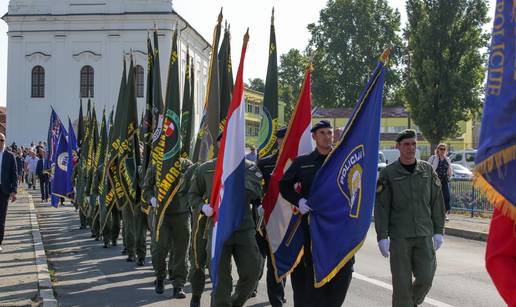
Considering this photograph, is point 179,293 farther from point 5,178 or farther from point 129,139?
point 5,178

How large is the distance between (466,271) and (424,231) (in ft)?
13.9

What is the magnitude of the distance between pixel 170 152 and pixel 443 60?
3907cm

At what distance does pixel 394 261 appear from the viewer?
683 cm

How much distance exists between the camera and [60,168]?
19.3 meters

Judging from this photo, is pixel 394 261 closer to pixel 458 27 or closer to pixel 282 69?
pixel 458 27

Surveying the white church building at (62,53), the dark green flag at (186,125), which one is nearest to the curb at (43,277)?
the dark green flag at (186,125)

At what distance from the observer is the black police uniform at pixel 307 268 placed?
6.25 m

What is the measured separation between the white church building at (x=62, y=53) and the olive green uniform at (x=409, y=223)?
48.8 m

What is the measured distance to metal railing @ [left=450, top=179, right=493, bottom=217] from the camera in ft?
61.9

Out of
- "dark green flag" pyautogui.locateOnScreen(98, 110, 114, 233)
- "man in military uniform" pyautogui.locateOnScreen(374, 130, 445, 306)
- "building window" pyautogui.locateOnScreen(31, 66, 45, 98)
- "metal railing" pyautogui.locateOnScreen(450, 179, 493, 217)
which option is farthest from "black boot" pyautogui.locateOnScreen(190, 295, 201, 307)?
"building window" pyautogui.locateOnScreen(31, 66, 45, 98)

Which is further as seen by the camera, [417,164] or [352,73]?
[352,73]

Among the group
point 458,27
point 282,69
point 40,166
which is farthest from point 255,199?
point 282,69

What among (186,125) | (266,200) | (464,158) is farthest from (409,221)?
(464,158)

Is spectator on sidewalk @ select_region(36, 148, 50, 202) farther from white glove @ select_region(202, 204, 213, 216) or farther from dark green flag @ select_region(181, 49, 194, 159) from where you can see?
white glove @ select_region(202, 204, 213, 216)
